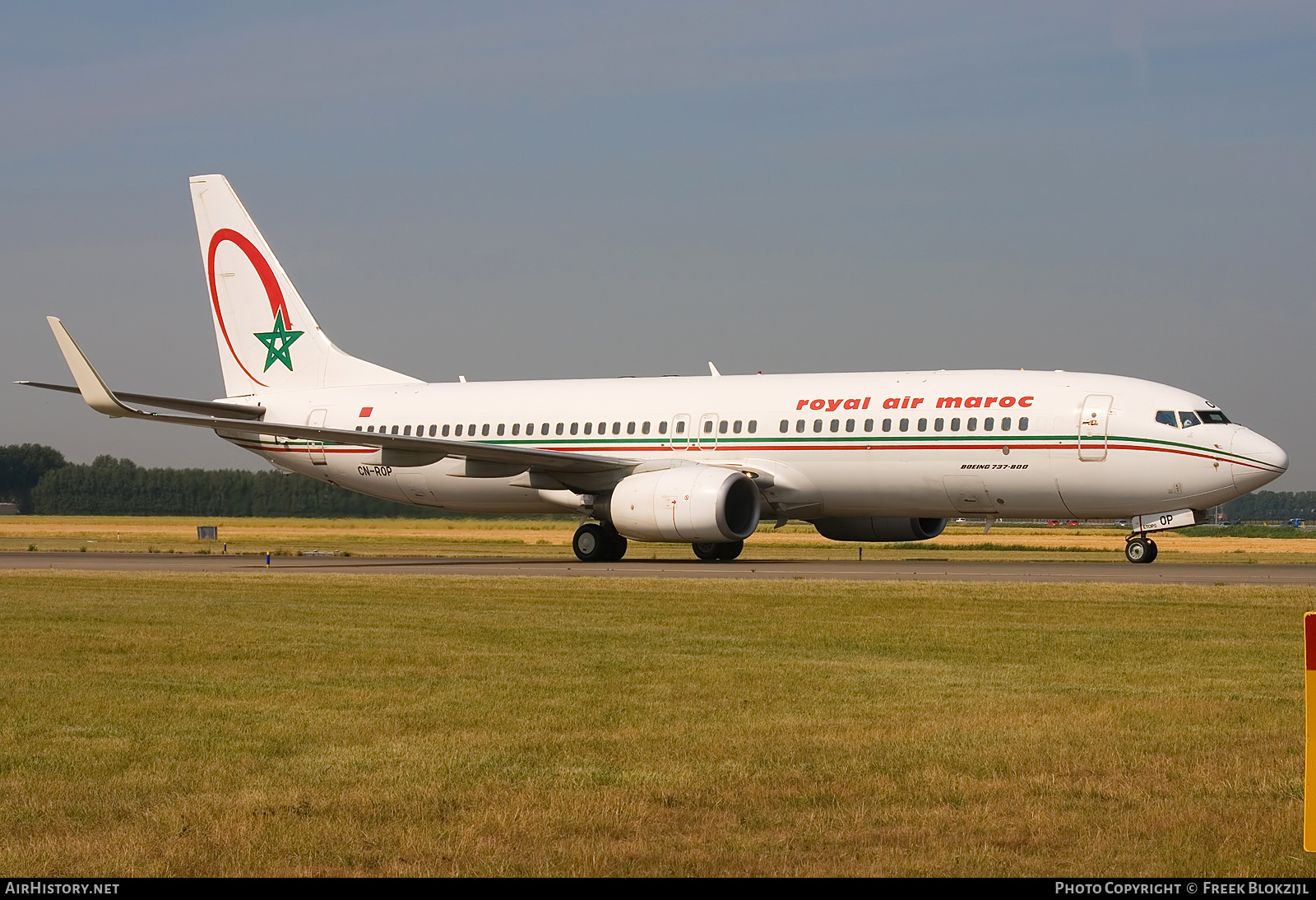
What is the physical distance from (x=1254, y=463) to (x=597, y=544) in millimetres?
12950

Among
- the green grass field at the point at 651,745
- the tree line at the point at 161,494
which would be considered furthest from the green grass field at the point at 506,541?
the green grass field at the point at 651,745

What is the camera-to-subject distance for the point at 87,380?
29312 mm

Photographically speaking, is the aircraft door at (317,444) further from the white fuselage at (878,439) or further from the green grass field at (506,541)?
the green grass field at (506,541)

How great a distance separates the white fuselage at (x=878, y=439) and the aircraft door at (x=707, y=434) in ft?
0.09

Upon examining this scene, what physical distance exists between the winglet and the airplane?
41mm

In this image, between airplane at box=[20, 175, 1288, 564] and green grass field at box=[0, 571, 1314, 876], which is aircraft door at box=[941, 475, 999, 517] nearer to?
airplane at box=[20, 175, 1288, 564]

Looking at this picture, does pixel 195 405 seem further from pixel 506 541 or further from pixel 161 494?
pixel 161 494

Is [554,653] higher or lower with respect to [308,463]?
lower

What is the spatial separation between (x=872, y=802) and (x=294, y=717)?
13.3ft

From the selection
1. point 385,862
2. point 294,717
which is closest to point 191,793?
point 385,862

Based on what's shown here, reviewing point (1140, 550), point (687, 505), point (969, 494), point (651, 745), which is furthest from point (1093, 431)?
point (651, 745)

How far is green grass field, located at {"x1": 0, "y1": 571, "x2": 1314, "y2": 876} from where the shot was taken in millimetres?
6324
